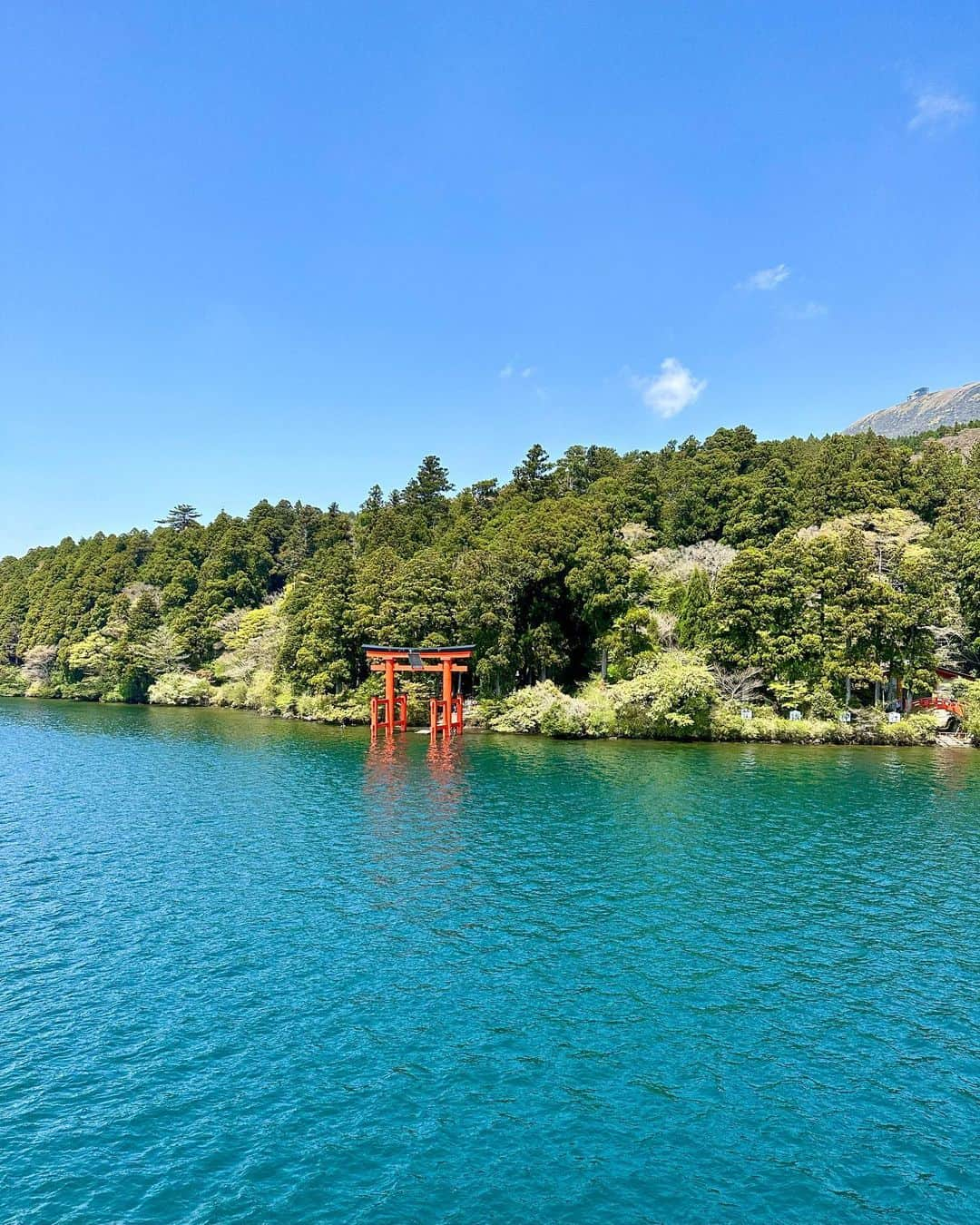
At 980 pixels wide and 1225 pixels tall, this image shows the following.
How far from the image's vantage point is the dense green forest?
48.6m

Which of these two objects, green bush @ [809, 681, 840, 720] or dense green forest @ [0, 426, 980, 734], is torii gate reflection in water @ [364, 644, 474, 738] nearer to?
dense green forest @ [0, 426, 980, 734]

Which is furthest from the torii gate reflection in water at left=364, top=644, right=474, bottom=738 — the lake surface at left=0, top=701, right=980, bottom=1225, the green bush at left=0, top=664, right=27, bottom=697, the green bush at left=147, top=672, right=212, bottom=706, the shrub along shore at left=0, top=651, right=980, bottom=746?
the green bush at left=0, top=664, right=27, bottom=697

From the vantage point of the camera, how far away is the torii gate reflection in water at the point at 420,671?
51469 millimetres

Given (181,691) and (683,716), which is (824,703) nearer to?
(683,716)

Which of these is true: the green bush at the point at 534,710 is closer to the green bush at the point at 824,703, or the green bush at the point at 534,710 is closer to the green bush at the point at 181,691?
the green bush at the point at 824,703

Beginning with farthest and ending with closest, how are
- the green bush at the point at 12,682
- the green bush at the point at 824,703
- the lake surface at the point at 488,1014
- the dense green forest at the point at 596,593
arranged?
1. the green bush at the point at 12,682
2. the dense green forest at the point at 596,593
3. the green bush at the point at 824,703
4. the lake surface at the point at 488,1014

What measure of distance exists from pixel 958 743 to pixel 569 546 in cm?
2870

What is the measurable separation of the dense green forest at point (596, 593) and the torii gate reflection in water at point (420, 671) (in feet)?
8.73

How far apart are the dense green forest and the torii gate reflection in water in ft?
8.73

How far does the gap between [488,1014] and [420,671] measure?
4136cm

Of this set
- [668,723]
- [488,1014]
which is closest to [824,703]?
[668,723]

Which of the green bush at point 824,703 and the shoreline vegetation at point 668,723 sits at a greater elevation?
the green bush at point 824,703

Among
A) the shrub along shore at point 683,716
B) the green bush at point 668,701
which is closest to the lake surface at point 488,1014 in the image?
the green bush at point 668,701

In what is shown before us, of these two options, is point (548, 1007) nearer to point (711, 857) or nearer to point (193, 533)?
point (711, 857)
